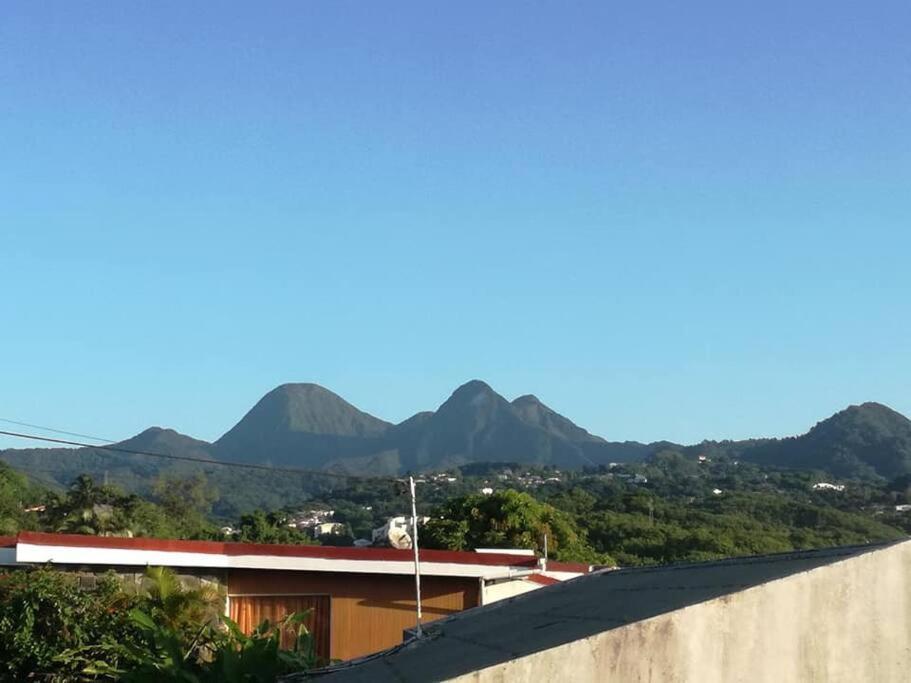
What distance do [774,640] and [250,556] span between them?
1250 centimetres

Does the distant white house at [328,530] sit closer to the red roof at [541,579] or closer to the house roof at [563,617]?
the red roof at [541,579]

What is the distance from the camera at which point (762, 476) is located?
178 metres

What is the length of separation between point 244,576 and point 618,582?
9.19m

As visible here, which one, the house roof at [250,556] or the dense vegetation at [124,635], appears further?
the house roof at [250,556]

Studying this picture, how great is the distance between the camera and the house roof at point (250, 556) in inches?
644

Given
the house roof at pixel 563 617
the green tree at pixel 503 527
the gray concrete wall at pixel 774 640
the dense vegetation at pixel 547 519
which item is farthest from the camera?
the dense vegetation at pixel 547 519

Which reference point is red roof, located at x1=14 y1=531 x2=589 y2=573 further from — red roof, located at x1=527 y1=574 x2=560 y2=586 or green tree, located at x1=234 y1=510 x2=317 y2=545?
green tree, located at x1=234 y1=510 x2=317 y2=545

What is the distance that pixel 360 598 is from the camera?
18.9m

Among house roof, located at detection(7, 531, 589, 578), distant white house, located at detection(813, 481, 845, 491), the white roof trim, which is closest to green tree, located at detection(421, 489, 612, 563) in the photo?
house roof, located at detection(7, 531, 589, 578)

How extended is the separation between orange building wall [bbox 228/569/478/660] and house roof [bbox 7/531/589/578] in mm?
360

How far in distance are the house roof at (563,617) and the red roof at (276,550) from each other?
7387mm

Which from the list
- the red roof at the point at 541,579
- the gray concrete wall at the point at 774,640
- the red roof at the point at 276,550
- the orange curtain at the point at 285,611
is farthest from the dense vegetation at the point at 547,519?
the orange curtain at the point at 285,611

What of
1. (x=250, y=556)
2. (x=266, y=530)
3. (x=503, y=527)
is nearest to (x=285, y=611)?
(x=250, y=556)

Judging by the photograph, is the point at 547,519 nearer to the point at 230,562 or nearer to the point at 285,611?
the point at 285,611
